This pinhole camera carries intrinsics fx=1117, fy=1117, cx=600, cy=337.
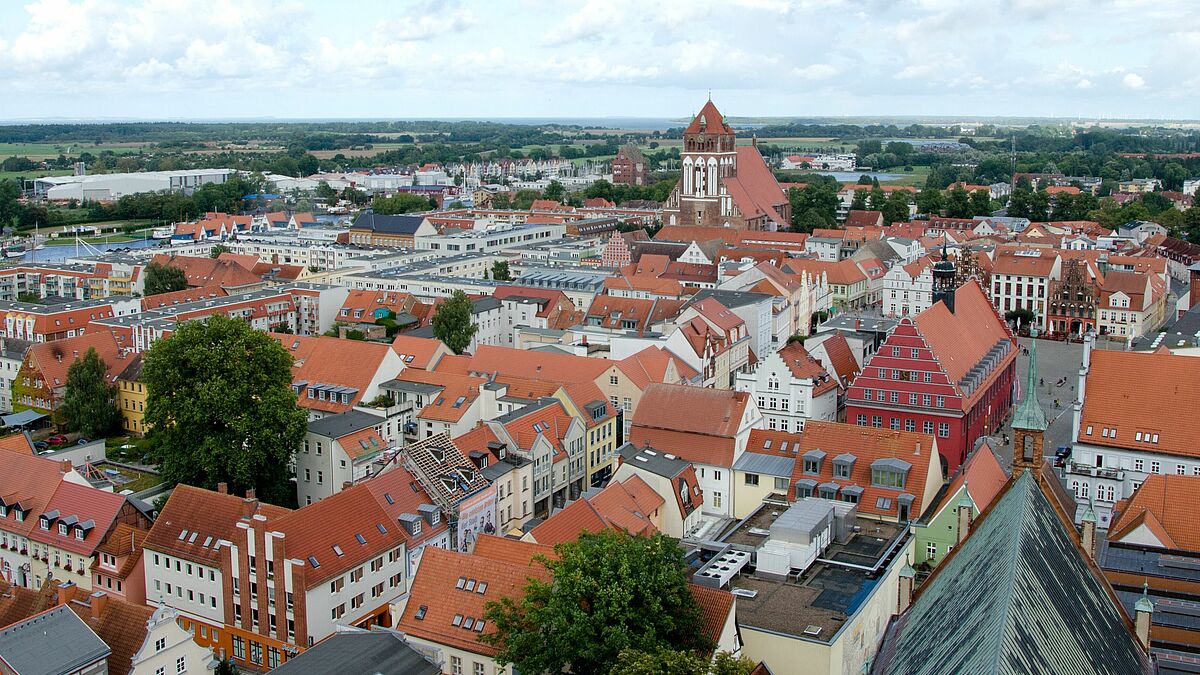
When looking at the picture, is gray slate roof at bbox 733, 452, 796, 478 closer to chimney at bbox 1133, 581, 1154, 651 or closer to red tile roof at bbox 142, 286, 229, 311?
chimney at bbox 1133, 581, 1154, 651

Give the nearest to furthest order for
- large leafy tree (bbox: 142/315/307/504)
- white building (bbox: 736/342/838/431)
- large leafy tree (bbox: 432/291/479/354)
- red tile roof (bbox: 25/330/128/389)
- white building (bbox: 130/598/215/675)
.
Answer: white building (bbox: 130/598/215/675) → large leafy tree (bbox: 142/315/307/504) → white building (bbox: 736/342/838/431) → red tile roof (bbox: 25/330/128/389) → large leafy tree (bbox: 432/291/479/354)

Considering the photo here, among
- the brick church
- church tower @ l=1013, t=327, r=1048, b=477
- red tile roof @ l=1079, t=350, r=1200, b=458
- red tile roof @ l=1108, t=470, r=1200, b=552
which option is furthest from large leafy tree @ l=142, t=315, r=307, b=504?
the brick church

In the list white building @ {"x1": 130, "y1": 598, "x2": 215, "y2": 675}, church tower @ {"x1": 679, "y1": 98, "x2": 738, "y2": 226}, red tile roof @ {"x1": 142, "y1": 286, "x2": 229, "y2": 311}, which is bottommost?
white building @ {"x1": 130, "y1": 598, "x2": 215, "y2": 675}

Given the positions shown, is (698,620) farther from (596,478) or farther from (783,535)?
(596,478)

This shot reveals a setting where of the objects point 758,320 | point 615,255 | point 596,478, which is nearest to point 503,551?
point 596,478

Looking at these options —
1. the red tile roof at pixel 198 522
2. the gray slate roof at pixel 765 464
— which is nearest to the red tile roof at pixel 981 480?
the gray slate roof at pixel 765 464

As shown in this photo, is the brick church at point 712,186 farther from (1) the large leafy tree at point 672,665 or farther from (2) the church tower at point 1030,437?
(1) the large leafy tree at point 672,665
